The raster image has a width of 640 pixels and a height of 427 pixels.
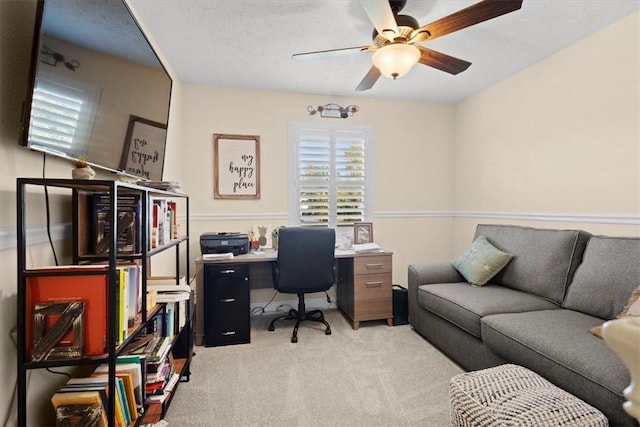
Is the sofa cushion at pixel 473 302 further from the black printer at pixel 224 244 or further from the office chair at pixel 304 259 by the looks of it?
the black printer at pixel 224 244

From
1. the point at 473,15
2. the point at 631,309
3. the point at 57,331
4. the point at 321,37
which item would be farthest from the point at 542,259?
the point at 57,331

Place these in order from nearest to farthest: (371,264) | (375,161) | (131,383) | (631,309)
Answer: (131,383), (631,309), (371,264), (375,161)

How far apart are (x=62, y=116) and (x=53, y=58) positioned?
19cm

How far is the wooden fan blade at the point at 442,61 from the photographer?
2031 millimetres

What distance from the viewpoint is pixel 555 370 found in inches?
56.7

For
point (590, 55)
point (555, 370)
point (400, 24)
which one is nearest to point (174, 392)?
point (555, 370)

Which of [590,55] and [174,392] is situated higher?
[590,55]

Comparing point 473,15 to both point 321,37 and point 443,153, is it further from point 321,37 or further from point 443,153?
point 443,153

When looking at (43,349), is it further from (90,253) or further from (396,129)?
(396,129)

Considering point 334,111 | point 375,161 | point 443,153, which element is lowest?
point 375,161

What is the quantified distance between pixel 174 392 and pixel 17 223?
1.44 metres

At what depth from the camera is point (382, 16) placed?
162 centimetres

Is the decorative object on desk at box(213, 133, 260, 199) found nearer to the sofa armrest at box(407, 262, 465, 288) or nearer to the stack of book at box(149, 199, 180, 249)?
the stack of book at box(149, 199, 180, 249)

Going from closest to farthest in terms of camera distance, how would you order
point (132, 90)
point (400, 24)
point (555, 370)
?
point (555, 370) < point (132, 90) < point (400, 24)
